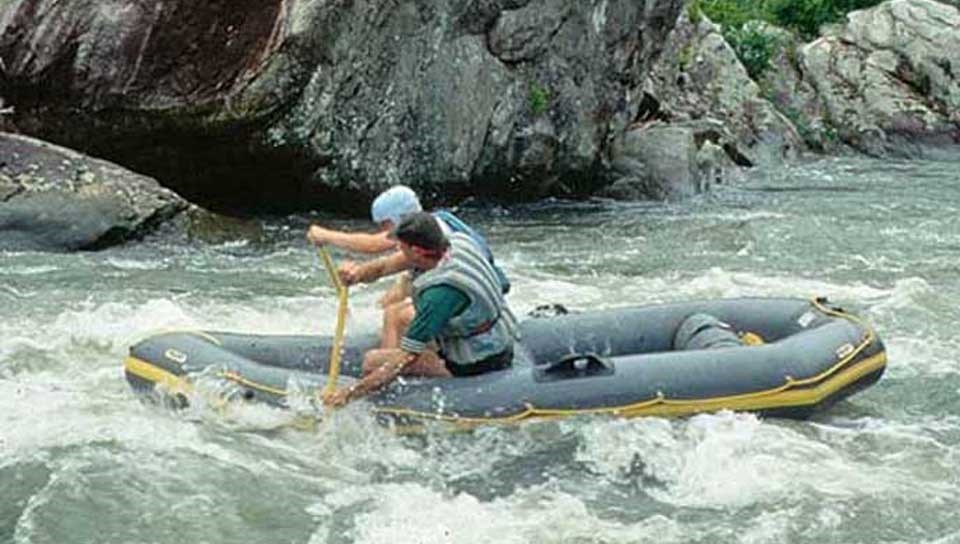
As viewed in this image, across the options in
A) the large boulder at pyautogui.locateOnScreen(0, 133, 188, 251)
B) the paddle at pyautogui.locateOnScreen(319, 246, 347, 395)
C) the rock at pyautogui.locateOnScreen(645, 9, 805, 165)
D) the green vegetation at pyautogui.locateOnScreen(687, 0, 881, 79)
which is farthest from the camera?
the green vegetation at pyautogui.locateOnScreen(687, 0, 881, 79)

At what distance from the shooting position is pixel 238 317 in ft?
33.7

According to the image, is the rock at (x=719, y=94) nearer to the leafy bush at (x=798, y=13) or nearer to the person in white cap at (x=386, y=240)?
the leafy bush at (x=798, y=13)

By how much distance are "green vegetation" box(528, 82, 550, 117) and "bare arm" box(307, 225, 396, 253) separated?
8.91m

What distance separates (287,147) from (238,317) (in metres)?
4.76

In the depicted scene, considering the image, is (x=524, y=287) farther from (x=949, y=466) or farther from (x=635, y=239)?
(x=949, y=466)

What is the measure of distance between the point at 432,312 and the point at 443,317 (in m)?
0.06

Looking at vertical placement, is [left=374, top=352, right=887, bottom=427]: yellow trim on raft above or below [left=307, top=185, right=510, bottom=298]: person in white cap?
below

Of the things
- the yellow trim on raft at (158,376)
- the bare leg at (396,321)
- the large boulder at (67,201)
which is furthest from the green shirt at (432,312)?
the large boulder at (67,201)

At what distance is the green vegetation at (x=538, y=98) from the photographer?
1673 centimetres

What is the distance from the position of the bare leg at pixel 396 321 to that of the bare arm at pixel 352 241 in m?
0.33

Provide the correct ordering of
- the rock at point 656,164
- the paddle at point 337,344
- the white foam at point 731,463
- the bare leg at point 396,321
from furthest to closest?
the rock at point 656,164, the bare leg at point 396,321, the paddle at point 337,344, the white foam at point 731,463

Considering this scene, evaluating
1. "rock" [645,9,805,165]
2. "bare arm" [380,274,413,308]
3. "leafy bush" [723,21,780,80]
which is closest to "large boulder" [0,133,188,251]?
"bare arm" [380,274,413,308]

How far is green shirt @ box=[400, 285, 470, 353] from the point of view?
7082mm

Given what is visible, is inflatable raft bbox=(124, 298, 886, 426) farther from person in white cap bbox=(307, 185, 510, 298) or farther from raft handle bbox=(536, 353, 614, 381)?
person in white cap bbox=(307, 185, 510, 298)
